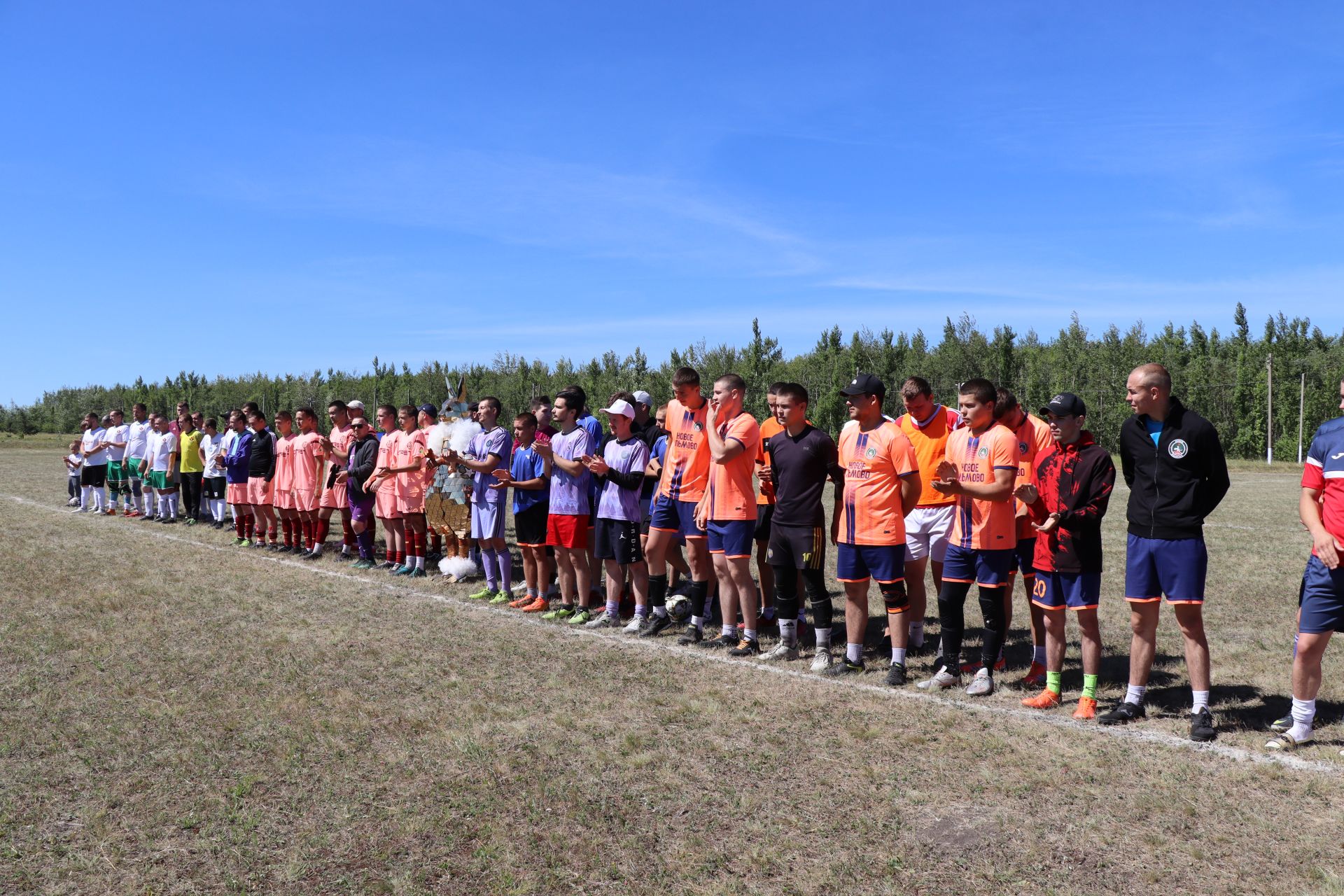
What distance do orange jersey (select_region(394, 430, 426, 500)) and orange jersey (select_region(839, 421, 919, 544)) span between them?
6.20m

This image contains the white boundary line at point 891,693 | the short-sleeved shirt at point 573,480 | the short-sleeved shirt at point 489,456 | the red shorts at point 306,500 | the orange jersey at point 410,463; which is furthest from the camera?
the red shorts at point 306,500

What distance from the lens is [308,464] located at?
41.5 ft

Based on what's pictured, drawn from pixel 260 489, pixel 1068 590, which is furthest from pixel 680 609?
pixel 260 489

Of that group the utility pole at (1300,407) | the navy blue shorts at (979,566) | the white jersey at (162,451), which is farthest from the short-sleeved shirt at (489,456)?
the utility pole at (1300,407)

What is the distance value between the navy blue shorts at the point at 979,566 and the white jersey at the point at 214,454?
12685mm

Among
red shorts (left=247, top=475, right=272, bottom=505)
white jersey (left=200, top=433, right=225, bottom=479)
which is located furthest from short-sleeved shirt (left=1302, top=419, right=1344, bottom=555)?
white jersey (left=200, top=433, right=225, bottom=479)

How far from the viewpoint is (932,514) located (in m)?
7.07

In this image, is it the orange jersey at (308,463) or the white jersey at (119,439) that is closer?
the orange jersey at (308,463)

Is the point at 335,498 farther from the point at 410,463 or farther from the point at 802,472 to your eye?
the point at 802,472

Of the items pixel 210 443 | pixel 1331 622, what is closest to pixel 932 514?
pixel 1331 622

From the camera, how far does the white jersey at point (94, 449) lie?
18406mm

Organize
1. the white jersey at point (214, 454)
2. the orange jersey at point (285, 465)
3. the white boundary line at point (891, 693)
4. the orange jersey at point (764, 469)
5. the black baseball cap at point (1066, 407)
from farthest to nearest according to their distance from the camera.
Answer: the white jersey at point (214, 454), the orange jersey at point (285, 465), the orange jersey at point (764, 469), the black baseball cap at point (1066, 407), the white boundary line at point (891, 693)

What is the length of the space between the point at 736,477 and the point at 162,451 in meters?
13.5

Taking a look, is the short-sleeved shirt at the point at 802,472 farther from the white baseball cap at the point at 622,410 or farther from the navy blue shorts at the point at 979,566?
the white baseball cap at the point at 622,410
